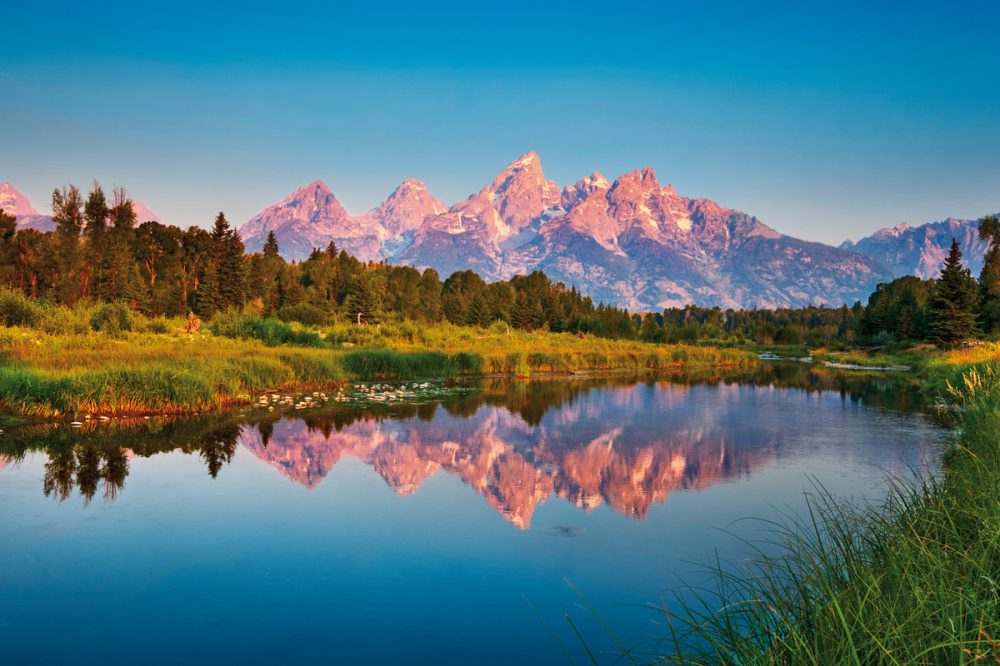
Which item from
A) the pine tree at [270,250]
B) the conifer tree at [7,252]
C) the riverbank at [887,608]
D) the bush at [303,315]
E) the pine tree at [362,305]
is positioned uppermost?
the pine tree at [270,250]

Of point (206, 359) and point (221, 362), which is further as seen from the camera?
point (206, 359)

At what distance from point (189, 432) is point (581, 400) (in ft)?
55.1

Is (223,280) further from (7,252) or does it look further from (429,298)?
(429,298)

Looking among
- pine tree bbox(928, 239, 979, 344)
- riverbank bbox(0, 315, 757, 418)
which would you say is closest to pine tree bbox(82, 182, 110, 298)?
riverbank bbox(0, 315, 757, 418)

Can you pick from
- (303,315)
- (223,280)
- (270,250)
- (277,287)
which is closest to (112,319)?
(303,315)

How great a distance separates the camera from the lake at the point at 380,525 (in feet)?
24.0

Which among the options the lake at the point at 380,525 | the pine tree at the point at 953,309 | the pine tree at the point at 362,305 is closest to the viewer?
the lake at the point at 380,525

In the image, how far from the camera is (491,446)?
59.7 feet

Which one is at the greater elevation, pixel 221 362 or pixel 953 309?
pixel 953 309

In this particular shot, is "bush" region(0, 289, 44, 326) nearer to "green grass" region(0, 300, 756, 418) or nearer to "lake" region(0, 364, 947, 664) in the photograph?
"green grass" region(0, 300, 756, 418)

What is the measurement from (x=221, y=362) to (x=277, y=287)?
2528 inches

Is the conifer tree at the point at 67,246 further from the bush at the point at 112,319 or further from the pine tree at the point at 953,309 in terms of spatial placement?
the pine tree at the point at 953,309

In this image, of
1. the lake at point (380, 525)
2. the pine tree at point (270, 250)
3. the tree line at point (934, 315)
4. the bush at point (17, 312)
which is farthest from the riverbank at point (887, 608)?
the pine tree at point (270, 250)

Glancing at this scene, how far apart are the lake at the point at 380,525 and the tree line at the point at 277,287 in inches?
1565
